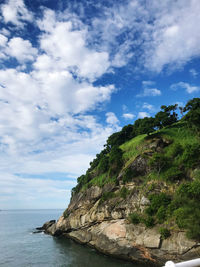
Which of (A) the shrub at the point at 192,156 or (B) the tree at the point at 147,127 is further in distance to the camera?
(B) the tree at the point at 147,127

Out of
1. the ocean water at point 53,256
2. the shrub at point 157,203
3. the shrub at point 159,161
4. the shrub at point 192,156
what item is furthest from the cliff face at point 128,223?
the shrub at point 192,156

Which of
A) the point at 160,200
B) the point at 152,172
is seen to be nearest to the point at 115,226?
the point at 160,200

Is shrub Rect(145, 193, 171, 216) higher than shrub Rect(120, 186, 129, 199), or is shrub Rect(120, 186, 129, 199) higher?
shrub Rect(120, 186, 129, 199)

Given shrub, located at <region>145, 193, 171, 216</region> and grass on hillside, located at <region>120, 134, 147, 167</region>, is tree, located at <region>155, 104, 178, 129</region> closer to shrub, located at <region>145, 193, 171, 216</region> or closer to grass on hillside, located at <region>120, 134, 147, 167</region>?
grass on hillside, located at <region>120, 134, 147, 167</region>

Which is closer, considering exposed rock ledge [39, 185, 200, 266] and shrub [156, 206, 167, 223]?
exposed rock ledge [39, 185, 200, 266]

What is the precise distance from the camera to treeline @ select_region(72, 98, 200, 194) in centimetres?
3975

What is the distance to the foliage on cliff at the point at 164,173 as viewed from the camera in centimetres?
2475

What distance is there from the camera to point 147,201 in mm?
29719

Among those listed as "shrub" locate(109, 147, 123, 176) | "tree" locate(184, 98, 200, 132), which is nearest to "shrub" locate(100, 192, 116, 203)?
"shrub" locate(109, 147, 123, 176)

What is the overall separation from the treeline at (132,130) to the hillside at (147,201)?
9.1 inches

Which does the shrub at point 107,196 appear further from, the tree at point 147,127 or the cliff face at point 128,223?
the tree at point 147,127

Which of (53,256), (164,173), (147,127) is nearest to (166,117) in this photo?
(147,127)

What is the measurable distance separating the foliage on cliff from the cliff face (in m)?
0.21

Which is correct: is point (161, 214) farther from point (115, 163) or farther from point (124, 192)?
point (115, 163)
